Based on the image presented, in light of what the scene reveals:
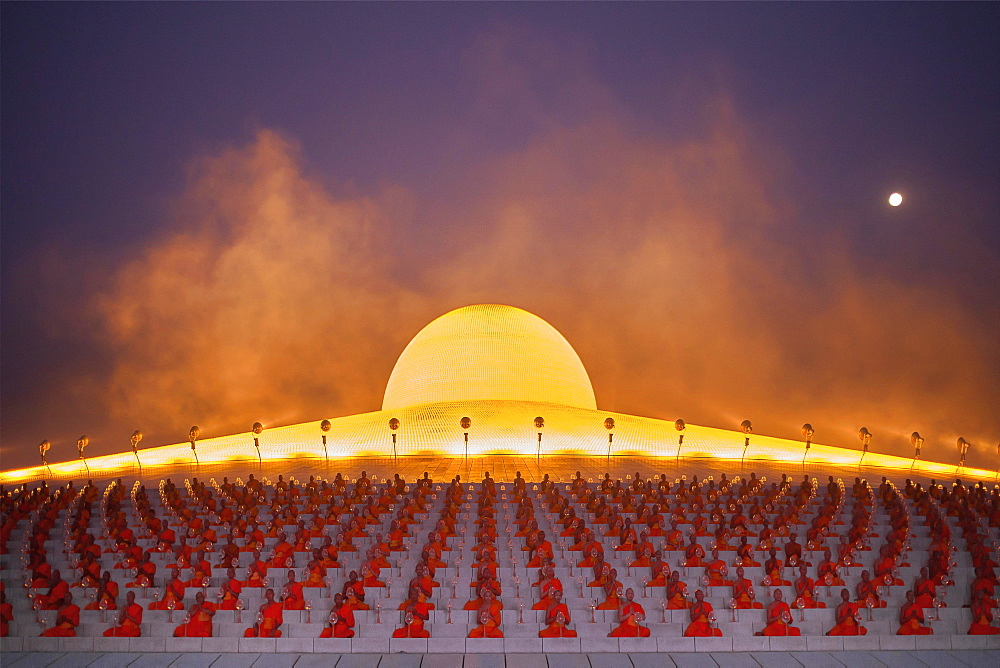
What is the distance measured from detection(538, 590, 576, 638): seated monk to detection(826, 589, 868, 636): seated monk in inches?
168

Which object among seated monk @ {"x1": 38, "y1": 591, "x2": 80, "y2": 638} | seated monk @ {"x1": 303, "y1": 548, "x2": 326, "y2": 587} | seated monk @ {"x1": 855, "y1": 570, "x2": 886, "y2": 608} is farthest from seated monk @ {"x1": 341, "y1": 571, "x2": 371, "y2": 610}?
seated monk @ {"x1": 855, "y1": 570, "x2": 886, "y2": 608}

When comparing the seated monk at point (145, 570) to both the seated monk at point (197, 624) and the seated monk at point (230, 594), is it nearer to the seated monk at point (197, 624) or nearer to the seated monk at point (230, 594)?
the seated monk at point (230, 594)

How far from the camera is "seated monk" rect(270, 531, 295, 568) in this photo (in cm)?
1570

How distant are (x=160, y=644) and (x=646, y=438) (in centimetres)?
2212

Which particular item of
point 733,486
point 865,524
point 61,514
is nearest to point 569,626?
point 865,524

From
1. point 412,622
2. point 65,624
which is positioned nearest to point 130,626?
point 65,624

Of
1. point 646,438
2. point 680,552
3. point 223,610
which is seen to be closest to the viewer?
point 223,610

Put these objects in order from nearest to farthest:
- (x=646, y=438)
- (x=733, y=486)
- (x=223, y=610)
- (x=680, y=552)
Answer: (x=223, y=610) < (x=680, y=552) < (x=733, y=486) < (x=646, y=438)

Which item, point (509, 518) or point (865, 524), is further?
point (509, 518)

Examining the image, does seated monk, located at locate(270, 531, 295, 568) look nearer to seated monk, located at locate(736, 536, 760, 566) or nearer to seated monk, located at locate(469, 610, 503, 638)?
seated monk, located at locate(469, 610, 503, 638)

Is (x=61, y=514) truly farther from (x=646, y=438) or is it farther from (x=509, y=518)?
(x=646, y=438)

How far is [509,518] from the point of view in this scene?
1833 cm

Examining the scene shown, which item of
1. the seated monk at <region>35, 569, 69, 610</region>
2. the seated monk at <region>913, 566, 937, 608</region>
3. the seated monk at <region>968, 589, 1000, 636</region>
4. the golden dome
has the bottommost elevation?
the seated monk at <region>968, 589, 1000, 636</region>

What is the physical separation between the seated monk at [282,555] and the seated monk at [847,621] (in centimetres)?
980
